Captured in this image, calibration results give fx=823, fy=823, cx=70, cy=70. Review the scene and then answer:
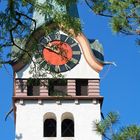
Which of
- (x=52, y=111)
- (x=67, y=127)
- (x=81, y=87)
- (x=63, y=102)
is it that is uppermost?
(x=81, y=87)

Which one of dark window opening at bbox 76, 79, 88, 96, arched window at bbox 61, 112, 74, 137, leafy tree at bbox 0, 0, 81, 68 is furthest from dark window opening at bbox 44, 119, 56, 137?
leafy tree at bbox 0, 0, 81, 68

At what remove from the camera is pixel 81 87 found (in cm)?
3123

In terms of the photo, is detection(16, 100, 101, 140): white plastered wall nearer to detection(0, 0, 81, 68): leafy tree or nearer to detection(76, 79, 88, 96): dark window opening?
detection(76, 79, 88, 96): dark window opening

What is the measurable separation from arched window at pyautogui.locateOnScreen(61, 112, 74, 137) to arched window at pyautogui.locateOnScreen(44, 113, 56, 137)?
350 mm

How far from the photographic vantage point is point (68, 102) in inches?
1214

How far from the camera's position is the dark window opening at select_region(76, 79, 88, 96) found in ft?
102

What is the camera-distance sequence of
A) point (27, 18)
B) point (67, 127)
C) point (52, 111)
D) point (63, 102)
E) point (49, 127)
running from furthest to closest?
point (49, 127)
point (67, 127)
point (63, 102)
point (52, 111)
point (27, 18)

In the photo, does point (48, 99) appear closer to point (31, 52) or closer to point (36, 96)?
point (36, 96)

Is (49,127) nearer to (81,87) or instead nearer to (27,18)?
(81,87)

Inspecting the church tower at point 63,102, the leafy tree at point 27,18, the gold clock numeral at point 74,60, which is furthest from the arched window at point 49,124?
the leafy tree at point 27,18

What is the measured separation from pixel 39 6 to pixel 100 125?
3304 mm

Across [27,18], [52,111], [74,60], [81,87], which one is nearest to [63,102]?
[52,111]

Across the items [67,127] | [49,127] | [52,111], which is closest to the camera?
[52,111]

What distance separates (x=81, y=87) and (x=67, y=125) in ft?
5.04
